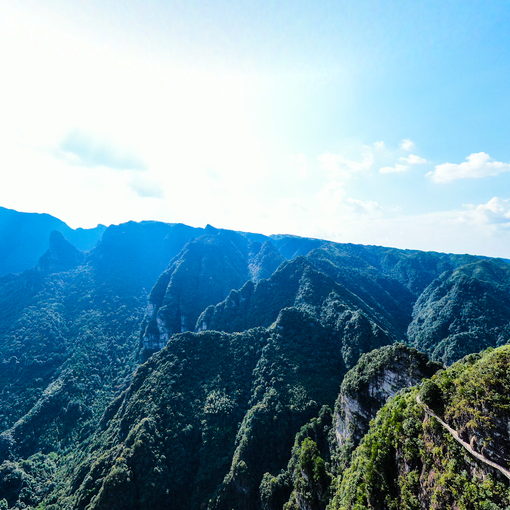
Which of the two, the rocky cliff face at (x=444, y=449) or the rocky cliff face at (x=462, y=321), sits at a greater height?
the rocky cliff face at (x=444, y=449)

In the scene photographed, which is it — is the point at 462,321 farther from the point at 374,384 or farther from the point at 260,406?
the point at 260,406

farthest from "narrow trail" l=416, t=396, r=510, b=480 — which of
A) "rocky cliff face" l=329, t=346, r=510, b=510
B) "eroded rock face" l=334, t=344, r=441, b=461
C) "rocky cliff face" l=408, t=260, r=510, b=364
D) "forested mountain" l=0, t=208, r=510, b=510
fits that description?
"rocky cliff face" l=408, t=260, r=510, b=364

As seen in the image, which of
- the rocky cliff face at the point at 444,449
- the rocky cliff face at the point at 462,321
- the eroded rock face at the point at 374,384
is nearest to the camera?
the rocky cliff face at the point at 444,449

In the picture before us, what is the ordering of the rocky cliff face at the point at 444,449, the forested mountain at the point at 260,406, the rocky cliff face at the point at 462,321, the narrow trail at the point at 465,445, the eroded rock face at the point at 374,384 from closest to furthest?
1. the narrow trail at the point at 465,445
2. the rocky cliff face at the point at 444,449
3. the forested mountain at the point at 260,406
4. the eroded rock face at the point at 374,384
5. the rocky cliff face at the point at 462,321

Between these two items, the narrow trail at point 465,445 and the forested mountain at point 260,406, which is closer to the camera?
the narrow trail at point 465,445

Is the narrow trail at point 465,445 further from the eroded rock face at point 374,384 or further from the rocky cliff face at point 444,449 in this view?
the eroded rock face at point 374,384

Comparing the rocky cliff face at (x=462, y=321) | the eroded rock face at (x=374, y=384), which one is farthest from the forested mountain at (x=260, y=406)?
the rocky cliff face at (x=462, y=321)

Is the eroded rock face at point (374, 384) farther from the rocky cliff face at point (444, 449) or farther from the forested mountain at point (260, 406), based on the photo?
the rocky cliff face at point (444, 449)
